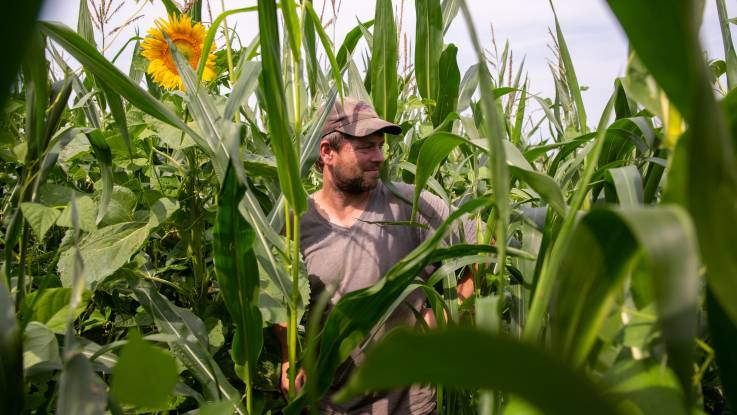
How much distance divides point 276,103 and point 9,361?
1.05 feet

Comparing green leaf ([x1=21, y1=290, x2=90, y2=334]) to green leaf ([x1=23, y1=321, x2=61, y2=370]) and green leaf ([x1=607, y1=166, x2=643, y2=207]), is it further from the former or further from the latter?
green leaf ([x1=607, y1=166, x2=643, y2=207])

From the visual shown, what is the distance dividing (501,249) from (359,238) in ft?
3.74

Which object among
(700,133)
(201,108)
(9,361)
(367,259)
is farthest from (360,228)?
(700,133)

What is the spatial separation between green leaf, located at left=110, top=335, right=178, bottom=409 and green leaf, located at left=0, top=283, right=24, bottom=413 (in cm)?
15

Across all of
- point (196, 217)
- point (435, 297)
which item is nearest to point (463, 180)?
point (196, 217)

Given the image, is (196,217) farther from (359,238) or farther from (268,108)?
(268,108)

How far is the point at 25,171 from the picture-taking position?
2.27 ft

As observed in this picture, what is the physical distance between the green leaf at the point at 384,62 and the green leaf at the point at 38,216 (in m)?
0.92

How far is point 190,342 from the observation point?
790 mm

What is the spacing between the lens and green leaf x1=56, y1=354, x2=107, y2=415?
16.3 inches

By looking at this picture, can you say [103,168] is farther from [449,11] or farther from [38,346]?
[449,11]

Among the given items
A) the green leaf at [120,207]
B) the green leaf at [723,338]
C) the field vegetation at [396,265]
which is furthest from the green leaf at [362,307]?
the green leaf at [120,207]

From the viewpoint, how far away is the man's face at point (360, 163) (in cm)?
159

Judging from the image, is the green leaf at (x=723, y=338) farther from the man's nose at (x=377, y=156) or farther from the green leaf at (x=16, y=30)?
the man's nose at (x=377, y=156)
